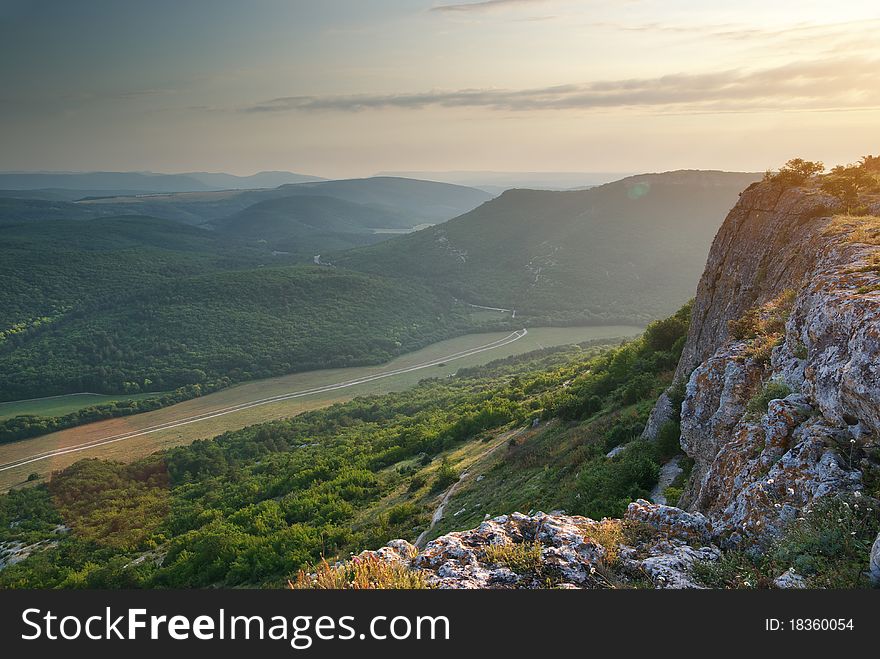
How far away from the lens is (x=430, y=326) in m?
130

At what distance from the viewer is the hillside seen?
339 ft

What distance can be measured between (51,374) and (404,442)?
316ft

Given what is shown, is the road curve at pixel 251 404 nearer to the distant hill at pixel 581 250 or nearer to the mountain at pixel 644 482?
the distant hill at pixel 581 250

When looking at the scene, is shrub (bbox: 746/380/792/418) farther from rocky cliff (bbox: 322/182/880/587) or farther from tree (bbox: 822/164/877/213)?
tree (bbox: 822/164/877/213)

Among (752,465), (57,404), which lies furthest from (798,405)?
(57,404)

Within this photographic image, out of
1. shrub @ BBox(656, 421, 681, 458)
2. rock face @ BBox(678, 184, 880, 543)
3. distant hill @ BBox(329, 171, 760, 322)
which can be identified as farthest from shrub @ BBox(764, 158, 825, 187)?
distant hill @ BBox(329, 171, 760, 322)

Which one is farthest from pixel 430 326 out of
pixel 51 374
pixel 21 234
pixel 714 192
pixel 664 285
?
pixel 21 234

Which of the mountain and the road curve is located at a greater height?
the mountain

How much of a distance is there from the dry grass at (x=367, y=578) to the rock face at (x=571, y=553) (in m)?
0.27

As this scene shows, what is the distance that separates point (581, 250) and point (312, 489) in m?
137

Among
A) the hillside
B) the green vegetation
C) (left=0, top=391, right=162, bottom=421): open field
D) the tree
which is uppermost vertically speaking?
the tree

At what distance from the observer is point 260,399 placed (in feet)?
296

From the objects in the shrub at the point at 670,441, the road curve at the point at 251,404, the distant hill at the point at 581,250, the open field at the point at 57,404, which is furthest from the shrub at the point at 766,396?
the distant hill at the point at 581,250

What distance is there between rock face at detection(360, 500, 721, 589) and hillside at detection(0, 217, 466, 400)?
10059 cm
